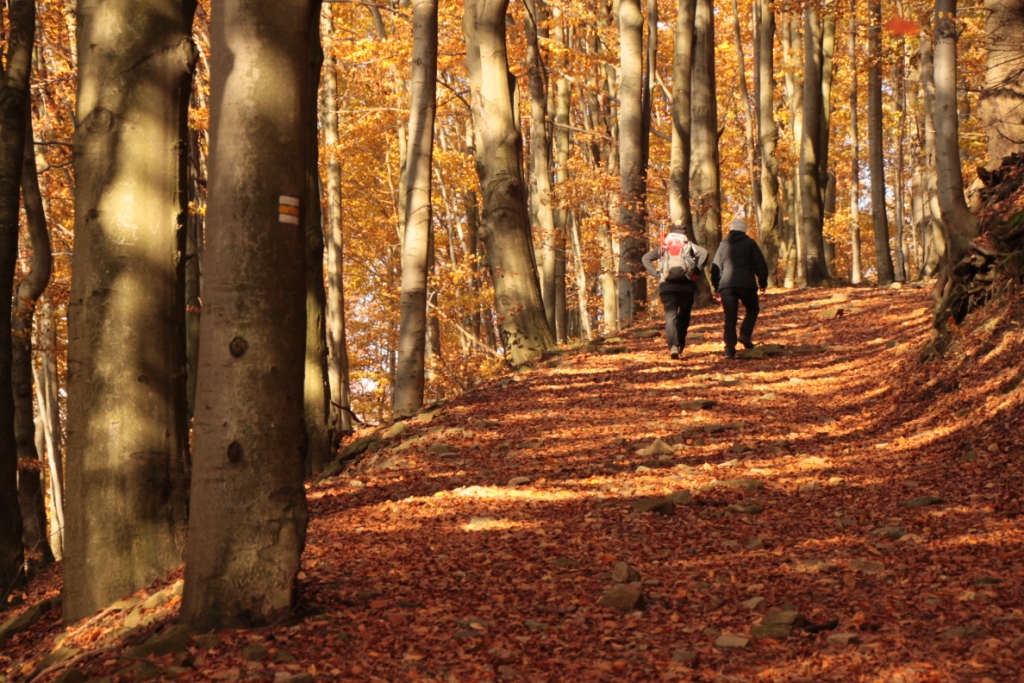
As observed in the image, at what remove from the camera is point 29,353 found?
1248 centimetres

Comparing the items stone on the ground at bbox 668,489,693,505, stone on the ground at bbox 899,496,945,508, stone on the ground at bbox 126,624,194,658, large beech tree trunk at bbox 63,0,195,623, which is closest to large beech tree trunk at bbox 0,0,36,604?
large beech tree trunk at bbox 63,0,195,623

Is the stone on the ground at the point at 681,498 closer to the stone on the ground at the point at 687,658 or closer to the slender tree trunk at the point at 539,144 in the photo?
the stone on the ground at the point at 687,658

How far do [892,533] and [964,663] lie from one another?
6.47ft

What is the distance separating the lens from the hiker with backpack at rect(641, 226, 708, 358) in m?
12.9

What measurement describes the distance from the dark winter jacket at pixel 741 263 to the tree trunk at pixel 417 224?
3.87 metres

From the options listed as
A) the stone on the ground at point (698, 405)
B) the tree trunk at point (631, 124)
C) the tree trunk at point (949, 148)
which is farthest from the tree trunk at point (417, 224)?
the tree trunk at point (949, 148)

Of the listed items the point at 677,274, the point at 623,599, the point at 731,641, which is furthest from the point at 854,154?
the point at 731,641

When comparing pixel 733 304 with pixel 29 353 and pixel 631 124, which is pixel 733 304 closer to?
pixel 631 124

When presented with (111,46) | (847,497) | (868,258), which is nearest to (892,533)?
(847,497)

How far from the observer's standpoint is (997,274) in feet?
31.7

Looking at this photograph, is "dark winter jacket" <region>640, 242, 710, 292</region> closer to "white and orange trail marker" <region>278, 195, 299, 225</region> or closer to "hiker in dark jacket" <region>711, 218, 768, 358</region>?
"hiker in dark jacket" <region>711, 218, 768, 358</region>

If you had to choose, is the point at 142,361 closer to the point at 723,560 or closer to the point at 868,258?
the point at 723,560

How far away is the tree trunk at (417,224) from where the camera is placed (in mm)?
12109

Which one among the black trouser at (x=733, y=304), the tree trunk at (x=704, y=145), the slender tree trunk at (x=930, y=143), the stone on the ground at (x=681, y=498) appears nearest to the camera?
the stone on the ground at (x=681, y=498)
